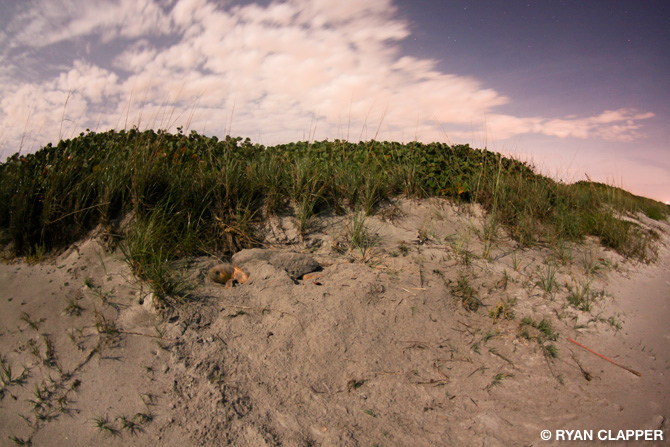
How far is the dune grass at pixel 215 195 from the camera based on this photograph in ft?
12.7

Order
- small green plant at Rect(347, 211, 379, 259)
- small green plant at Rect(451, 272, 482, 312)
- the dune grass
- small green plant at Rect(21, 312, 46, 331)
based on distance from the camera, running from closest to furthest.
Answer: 1. small green plant at Rect(21, 312, 46, 331)
2. small green plant at Rect(451, 272, 482, 312)
3. the dune grass
4. small green plant at Rect(347, 211, 379, 259)

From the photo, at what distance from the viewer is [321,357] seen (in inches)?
110

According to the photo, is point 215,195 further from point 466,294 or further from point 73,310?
point 466,294

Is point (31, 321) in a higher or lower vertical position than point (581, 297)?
lower

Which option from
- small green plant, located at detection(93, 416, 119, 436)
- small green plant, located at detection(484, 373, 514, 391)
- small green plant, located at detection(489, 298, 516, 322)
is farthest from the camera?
small green plant, located at detection(489, 298, 516, 322)

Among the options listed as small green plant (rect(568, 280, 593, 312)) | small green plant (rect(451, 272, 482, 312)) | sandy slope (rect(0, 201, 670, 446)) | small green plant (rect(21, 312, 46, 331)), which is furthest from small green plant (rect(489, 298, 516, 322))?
small green plant (rect(21, 312, 46, 331))

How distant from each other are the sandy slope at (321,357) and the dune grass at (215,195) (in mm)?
343

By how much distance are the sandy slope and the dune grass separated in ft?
1.12

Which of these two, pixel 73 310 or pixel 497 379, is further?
pixel 73 310

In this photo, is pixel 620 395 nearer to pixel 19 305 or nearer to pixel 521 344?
pixel 521 344

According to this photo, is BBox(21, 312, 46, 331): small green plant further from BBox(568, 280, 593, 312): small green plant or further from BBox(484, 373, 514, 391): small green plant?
BBox(568, 280, 593, 312): small green plant

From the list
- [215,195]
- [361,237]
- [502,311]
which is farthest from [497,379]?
[215,195]

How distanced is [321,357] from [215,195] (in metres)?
2.34

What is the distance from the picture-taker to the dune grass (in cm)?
387
